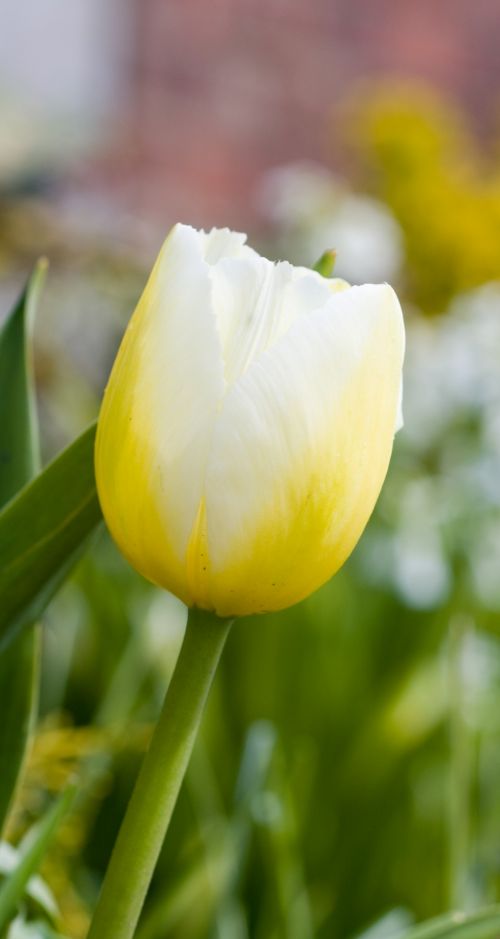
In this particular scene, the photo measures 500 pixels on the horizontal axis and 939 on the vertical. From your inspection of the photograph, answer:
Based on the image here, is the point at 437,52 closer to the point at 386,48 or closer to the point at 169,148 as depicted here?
the point at 386,48

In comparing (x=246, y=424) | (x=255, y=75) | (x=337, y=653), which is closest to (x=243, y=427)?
(x=246, y=424)

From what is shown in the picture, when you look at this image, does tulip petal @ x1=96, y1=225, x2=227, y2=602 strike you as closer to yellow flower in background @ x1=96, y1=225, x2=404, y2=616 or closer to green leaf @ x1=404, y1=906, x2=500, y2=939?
yellow flower in background @ x1=96, y1=225, x2=404, y2=616

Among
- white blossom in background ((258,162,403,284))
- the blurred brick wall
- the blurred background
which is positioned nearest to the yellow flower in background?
the blurred background

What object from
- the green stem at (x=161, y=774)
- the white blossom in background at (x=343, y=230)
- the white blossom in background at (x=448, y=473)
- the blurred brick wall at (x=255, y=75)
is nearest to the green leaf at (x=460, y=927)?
the green stem at (x=161, y=774)

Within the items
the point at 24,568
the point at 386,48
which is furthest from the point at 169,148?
the point at 24,568

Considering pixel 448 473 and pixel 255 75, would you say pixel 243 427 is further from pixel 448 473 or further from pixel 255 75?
pixel 255 75

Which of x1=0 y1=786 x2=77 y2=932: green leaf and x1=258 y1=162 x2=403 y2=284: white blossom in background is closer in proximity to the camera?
x1=0 y1=786 x2=77 y2=932: green leaf
